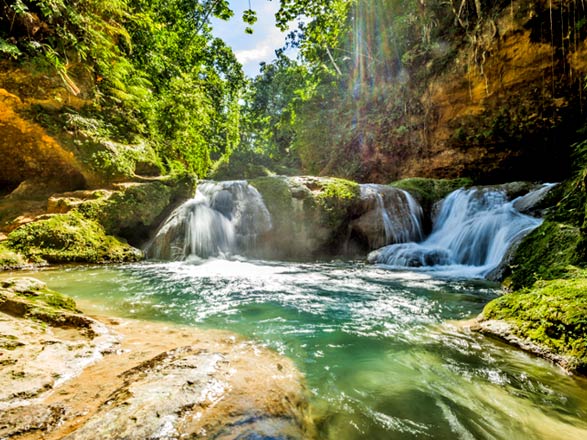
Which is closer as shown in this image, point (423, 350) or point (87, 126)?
point (423, 350)

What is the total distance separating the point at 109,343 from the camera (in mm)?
2426

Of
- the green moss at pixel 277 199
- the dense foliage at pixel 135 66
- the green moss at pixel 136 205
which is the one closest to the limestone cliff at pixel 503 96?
the green moss at pixel 277 199

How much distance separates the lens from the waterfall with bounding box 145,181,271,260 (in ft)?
30.7

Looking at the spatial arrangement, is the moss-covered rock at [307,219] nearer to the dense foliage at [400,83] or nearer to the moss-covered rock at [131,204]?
the dense foliage at [400,83]

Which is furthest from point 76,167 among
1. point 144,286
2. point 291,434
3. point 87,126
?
point 291,434

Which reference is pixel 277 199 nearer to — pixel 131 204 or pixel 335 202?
pixel 335 202

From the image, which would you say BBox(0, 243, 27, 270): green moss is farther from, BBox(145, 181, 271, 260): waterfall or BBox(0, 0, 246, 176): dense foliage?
BBox(0, 0, 246, 176): dense foliage

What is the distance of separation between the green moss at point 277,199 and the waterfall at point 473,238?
11.7ft

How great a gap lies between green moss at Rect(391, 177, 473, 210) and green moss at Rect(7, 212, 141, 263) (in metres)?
10.8

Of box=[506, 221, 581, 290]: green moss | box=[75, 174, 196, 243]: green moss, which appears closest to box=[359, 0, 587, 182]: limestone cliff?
box=[506, 221, 581, 290]: green moss

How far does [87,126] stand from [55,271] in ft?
15.8

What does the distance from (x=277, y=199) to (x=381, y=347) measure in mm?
8588

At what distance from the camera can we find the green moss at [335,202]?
1101cm

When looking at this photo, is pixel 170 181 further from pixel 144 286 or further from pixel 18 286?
pixel 18 286
